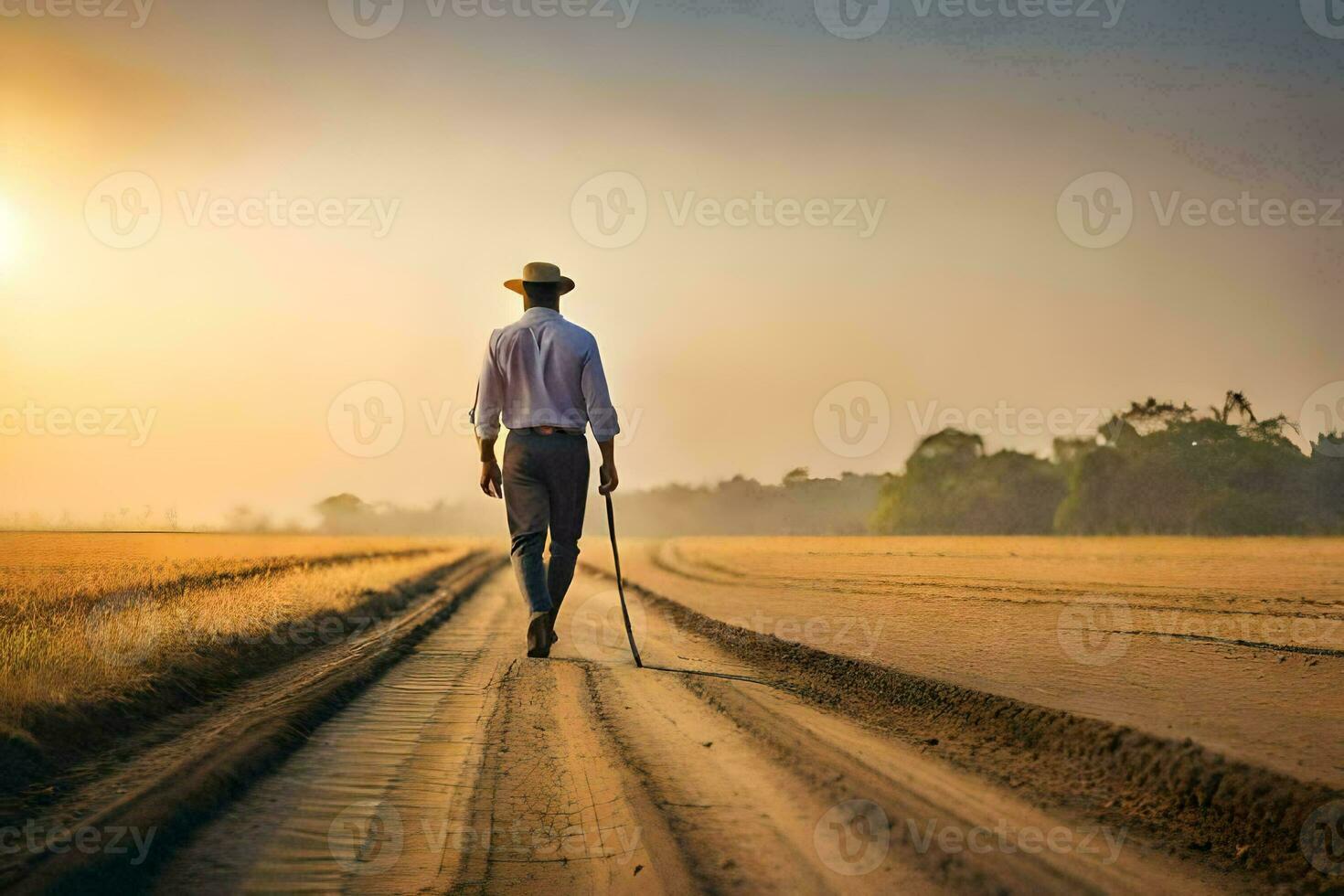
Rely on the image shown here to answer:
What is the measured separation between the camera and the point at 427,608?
543 inches

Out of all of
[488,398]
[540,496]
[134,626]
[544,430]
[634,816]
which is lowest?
[634,816]

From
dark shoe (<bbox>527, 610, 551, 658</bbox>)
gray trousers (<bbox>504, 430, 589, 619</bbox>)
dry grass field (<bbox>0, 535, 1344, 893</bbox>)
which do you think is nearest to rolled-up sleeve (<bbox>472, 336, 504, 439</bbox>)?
gray trousers (<bbox>504, 430, 589, 619</bbox>)

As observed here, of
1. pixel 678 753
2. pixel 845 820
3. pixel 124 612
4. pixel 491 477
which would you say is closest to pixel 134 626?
pixel 124 612

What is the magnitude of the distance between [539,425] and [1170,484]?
57.3 metres

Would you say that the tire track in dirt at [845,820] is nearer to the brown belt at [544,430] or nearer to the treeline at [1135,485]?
the brown belt at [544,430]

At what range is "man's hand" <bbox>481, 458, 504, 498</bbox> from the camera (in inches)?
288

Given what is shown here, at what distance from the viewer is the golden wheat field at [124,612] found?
564cm

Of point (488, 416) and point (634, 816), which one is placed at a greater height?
point (488, 416)

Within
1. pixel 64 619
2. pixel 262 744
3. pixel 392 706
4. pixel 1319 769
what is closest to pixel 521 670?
pixel 392 706

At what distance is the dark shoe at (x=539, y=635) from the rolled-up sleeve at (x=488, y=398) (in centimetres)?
153

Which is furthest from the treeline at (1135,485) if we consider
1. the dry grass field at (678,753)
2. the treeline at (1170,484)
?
the dry grass field at (678,753)

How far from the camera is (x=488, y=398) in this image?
7219mm

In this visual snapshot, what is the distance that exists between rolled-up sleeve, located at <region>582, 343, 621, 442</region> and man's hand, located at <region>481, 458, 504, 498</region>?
0.89 metres

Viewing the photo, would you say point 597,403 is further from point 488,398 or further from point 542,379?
point 488,398
